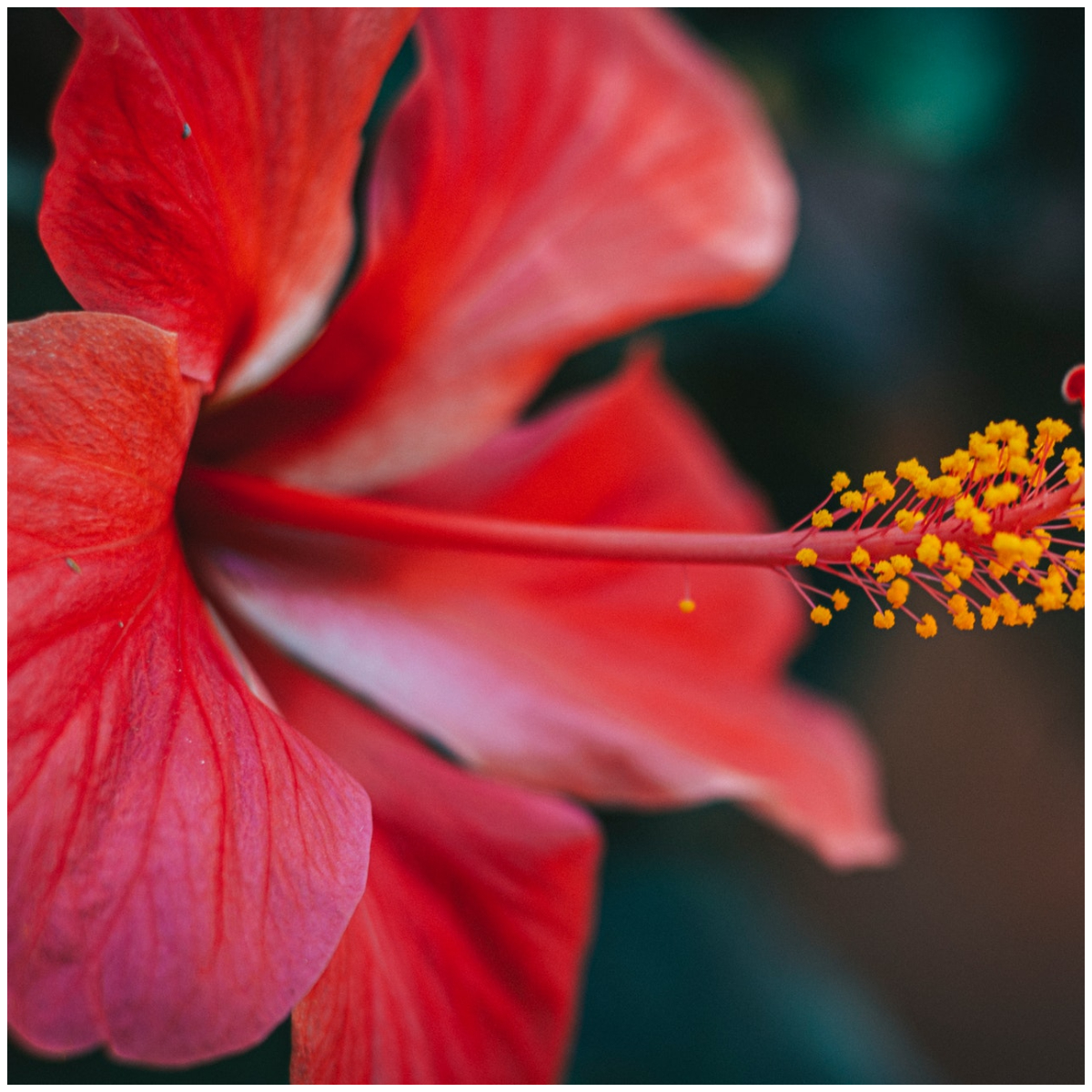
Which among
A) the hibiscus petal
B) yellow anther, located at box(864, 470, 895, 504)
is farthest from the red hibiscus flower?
yellow anther, located at box(864, 470, 895, 504)

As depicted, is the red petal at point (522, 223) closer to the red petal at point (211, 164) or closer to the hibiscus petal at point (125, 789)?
the red petal at point (211, 164)

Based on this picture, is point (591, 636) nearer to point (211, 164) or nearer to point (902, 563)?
point (902, 563)

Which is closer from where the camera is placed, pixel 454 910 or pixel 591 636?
pixel 454 910

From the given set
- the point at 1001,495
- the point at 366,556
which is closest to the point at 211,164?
the point at 366,556

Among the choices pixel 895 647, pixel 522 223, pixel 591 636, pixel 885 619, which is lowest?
pixel 895 647

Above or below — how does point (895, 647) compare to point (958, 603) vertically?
below

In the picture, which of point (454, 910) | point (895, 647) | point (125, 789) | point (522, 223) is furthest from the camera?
point (895, 647)

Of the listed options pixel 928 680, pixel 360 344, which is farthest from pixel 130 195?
pixel 928 680
